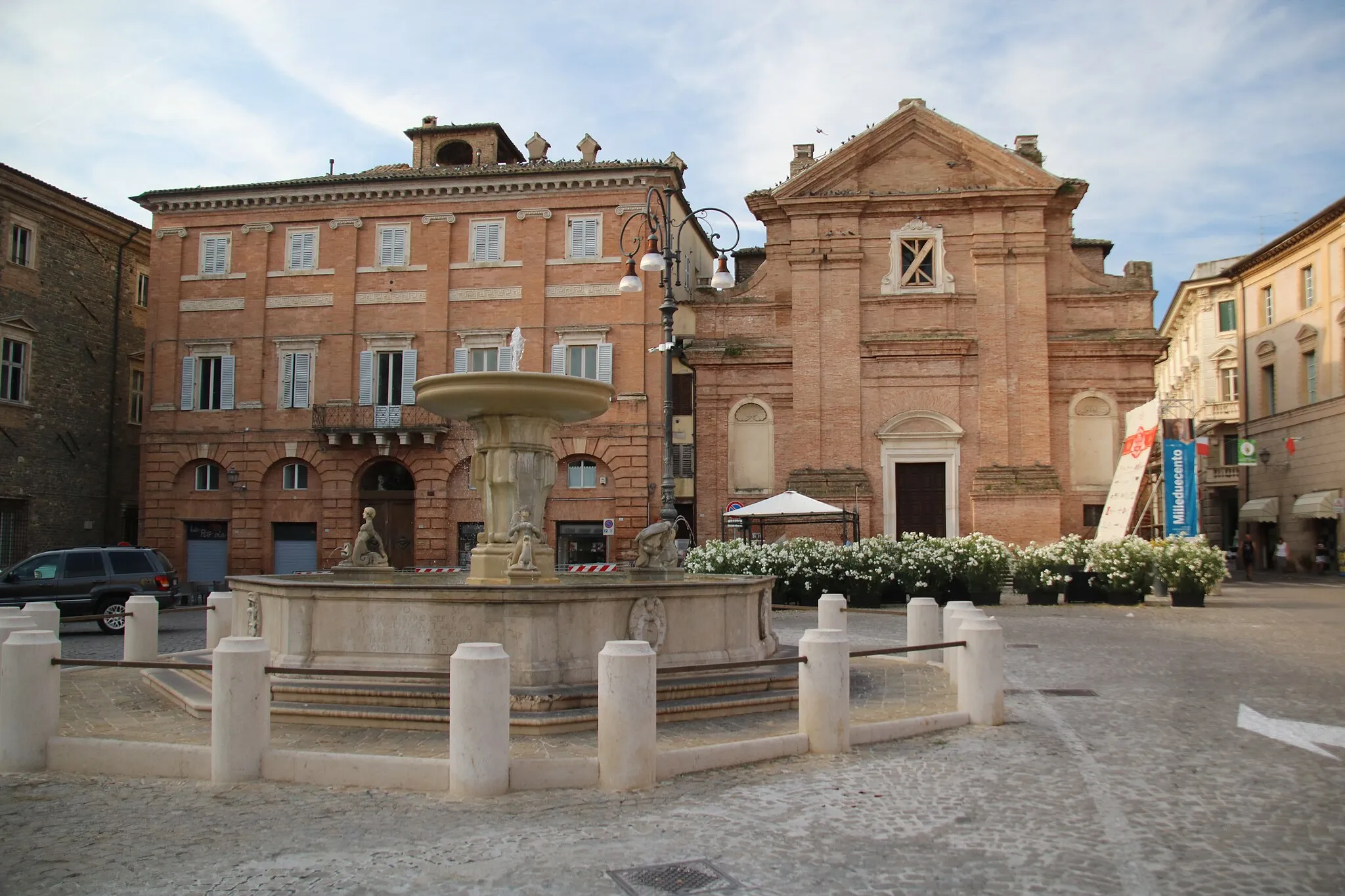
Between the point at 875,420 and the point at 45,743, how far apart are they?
1054 inches

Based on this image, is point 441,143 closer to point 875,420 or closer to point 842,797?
point 875,420

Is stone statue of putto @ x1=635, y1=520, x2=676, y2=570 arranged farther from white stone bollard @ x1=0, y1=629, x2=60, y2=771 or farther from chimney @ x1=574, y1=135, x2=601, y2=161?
chimney @ x1=574, y1=135, x2=601, y2=161

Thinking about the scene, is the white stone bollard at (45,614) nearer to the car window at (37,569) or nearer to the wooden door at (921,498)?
the car window at (37,569)

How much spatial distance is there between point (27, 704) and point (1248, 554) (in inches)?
1571

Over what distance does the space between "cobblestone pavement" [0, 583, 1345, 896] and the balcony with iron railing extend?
25562 mm

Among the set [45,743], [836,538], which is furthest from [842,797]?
[836,538]

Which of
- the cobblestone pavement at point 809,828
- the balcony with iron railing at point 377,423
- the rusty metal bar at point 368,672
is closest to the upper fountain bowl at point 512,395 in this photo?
the rusty metal bar at point 368,672

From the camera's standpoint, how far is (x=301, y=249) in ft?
111

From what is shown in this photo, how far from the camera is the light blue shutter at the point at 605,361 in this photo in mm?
32000

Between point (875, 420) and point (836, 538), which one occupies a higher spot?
point (875, 420)

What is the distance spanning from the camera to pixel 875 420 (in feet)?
105

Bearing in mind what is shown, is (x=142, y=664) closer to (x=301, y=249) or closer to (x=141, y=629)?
(x=141, y=629)

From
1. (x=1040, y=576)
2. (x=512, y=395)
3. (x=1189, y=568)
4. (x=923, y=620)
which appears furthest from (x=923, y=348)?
(x=512, y=395)

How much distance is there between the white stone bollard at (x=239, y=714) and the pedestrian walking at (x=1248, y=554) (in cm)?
3539
